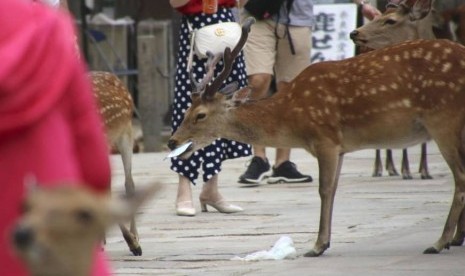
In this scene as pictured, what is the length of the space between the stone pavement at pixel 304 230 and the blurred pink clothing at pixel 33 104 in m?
2.62

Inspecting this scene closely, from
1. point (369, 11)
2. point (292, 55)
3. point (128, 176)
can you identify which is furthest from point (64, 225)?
point (292, 55)

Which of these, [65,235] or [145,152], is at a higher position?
[65,235]

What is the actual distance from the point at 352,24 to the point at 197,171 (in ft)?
22.6

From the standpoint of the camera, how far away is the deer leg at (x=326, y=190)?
8.21 m

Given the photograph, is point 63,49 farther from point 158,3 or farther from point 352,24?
point 158,3

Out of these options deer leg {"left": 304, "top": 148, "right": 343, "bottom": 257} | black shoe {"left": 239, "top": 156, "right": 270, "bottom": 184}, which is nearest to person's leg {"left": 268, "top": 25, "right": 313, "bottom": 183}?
black shoe {"left": 239, "top": 156, "right": 270, "bottom": 184}

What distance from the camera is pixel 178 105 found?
33.4 feet

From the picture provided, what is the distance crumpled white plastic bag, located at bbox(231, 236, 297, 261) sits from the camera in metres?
8.11

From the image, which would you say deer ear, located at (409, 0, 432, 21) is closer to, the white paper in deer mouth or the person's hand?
the person's hand

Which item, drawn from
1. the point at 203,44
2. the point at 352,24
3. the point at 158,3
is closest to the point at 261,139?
the point at 203,44

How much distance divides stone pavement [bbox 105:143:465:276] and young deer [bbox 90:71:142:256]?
0.45 ft

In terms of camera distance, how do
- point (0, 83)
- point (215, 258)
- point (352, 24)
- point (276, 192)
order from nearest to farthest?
point (0, 83)
point (215, 258)
point (276, 192)
point (352, 24)

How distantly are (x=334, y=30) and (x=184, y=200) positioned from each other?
22.3 ft

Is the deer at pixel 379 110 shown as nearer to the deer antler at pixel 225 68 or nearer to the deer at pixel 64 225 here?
the deer antler at pixel 225 68
